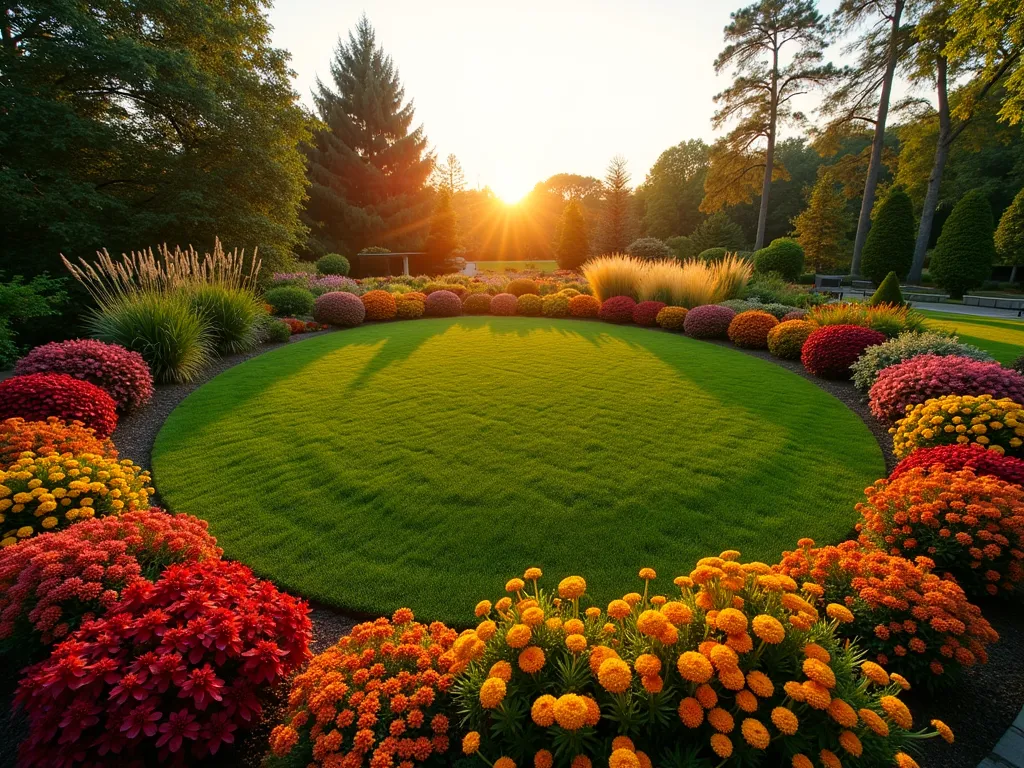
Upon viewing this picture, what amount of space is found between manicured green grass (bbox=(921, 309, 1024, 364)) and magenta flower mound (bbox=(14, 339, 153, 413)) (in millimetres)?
13132

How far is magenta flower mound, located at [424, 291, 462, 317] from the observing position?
14.5 metres

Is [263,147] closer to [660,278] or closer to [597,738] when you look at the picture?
[660,278]

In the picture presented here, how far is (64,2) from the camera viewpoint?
31.2ft

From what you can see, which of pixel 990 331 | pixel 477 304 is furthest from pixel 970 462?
pixel 477 304

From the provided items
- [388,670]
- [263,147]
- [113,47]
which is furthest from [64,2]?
[388,670]

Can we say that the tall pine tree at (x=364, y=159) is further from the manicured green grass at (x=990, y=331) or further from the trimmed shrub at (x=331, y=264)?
the manicured green grass at (x=990, y=331)

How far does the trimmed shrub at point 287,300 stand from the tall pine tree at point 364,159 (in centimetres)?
1795

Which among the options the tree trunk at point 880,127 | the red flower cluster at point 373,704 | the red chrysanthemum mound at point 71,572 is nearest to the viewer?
the red flower cluster at point 373,704

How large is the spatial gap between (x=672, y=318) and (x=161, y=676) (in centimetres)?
1210

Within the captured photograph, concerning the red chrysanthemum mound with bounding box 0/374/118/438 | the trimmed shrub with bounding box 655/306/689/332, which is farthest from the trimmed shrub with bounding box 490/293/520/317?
the red chrysanthemum mound with bounding box 0/374/118/438

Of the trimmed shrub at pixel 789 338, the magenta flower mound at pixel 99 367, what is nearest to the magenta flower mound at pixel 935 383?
the trimmed shrub at pixel 789 338

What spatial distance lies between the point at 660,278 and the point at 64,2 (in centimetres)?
1530

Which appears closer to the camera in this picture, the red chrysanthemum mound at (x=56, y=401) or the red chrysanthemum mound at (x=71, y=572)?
the red chrysanthemum mound at (x=71, y=572)

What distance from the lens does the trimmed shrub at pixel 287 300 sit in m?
13.1
